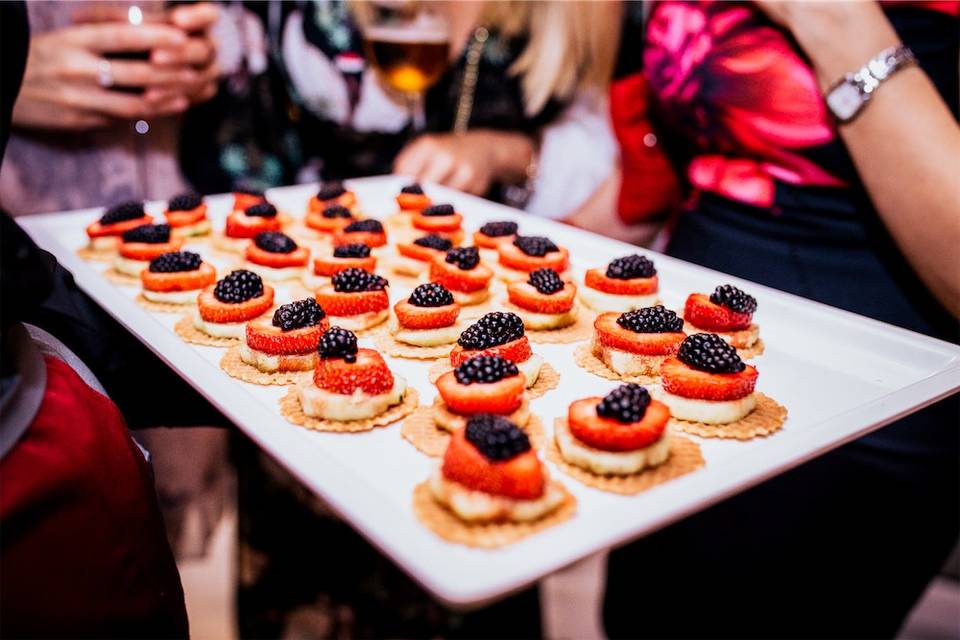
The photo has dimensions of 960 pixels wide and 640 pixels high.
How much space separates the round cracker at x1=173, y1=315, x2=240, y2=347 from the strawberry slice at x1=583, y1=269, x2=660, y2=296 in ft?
3.21

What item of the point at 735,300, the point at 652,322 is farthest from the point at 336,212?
the point at 735,300

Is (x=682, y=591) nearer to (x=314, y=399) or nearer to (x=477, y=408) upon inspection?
(x=477, y=408)

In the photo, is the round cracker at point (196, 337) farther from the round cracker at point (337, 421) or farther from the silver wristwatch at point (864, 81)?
the silver wristwatch at point (864, 81)

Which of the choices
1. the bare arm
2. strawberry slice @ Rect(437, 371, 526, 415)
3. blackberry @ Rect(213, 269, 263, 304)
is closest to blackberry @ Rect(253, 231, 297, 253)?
blackberry @ Rect(213, 269, 263, 304)

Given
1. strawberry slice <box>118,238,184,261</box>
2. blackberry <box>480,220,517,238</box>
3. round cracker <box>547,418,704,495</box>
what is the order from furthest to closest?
blackberry <box>480,220,517,238</box>
strawberry slice <box>118,238,184,261</box>
round cracker <box>547,418,704,495</box>

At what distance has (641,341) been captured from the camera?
174 centimetres

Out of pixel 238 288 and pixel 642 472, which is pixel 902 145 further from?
pixel 238 288

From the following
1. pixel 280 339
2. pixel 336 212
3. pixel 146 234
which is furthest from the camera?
pixel 336 212

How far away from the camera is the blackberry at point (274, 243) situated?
2297 mm

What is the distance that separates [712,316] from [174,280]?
141cm

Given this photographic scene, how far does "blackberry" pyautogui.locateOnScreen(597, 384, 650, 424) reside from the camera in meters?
1.33

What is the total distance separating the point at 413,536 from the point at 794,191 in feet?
4.94

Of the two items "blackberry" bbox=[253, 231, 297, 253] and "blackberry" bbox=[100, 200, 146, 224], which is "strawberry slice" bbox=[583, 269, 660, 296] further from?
"blackberry" bbox=[100, 200, 146, 224]

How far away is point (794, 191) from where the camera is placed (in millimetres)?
2041
